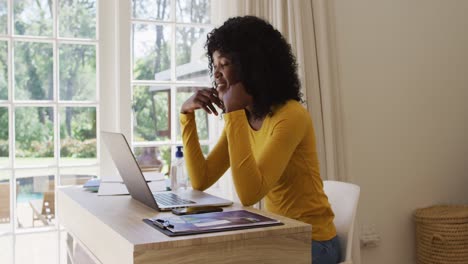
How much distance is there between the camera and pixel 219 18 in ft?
9.46

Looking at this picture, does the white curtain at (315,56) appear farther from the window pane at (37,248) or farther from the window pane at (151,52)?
the window pane at (37,248)

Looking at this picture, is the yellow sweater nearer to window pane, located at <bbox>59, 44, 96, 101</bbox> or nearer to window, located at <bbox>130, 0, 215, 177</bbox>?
window, located at <bbox>130, 0, 215, 177</bbox>

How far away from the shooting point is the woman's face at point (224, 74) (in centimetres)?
181

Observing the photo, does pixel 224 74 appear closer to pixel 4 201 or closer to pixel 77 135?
pixel 77 135

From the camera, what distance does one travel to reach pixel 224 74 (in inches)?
71.7

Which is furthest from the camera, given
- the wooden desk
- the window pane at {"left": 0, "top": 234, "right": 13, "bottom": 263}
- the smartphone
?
the window pane at {"left": 0, "top": 234, "right": 13, "bottom": 263}

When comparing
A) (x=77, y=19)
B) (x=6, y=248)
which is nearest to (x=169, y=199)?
(x=6, y=248)

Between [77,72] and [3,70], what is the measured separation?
1.14 ft

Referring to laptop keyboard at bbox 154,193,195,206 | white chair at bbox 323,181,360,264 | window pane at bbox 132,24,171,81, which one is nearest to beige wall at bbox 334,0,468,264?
window pane at bbox 132,24,171,81

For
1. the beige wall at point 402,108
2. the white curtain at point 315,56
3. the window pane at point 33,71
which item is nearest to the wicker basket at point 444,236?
the beige wall at point 402,108

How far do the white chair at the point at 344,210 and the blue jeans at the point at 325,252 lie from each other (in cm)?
5

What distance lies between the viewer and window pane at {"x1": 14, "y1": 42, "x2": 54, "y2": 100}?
2619 millimetres

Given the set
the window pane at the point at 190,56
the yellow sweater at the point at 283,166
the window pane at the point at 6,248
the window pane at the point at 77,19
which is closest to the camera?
the yellow sweater at the point at 283,166

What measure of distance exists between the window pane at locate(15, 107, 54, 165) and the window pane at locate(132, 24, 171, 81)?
0.51 metres
